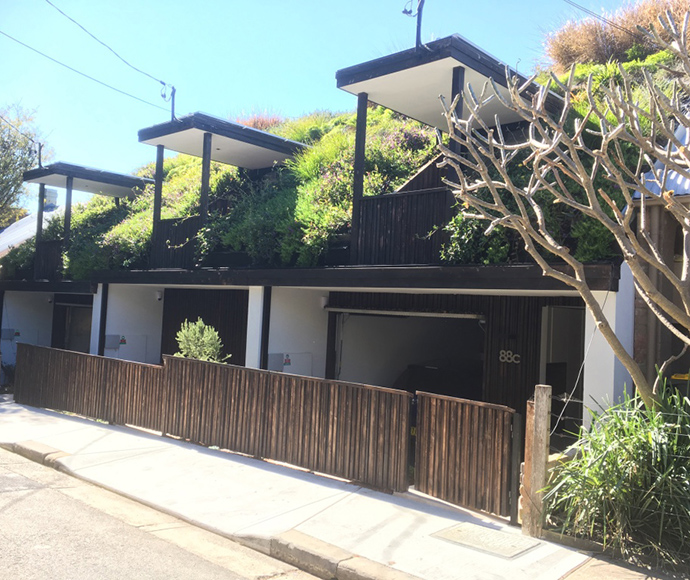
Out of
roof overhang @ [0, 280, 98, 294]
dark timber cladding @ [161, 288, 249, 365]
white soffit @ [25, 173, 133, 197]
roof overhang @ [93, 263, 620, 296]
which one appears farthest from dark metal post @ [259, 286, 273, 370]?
white soffit @ [25, 173, 133, 197]

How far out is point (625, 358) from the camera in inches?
207

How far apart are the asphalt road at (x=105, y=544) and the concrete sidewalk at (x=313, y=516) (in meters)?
0.21

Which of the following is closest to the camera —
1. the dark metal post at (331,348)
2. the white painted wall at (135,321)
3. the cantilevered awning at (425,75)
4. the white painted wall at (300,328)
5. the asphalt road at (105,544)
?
the asphalt road at (105,544)

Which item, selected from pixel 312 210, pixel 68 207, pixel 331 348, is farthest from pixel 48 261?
pixel 312 210

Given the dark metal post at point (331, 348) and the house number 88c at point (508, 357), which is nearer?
the house number 88c at point (508, 357)

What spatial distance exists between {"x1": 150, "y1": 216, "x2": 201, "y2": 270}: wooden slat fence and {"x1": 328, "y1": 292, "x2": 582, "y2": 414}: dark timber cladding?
505 centimetres

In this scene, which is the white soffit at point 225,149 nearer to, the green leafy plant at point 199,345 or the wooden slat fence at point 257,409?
the green leafy plant at point 199,345

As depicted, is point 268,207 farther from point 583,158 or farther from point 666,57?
point 666,57

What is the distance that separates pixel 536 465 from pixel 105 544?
150 inches

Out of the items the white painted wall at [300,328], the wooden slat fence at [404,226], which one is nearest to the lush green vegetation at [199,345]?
the white painted wall at [300,328]

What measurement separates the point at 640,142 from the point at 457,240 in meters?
3.39

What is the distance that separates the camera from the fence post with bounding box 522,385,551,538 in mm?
5520

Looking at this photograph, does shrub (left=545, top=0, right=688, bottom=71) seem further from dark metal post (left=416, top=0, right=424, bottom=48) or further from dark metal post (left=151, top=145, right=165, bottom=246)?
dark metal post (left=151, top=145, right=165, bottom=246)

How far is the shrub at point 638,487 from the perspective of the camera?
4.82m
